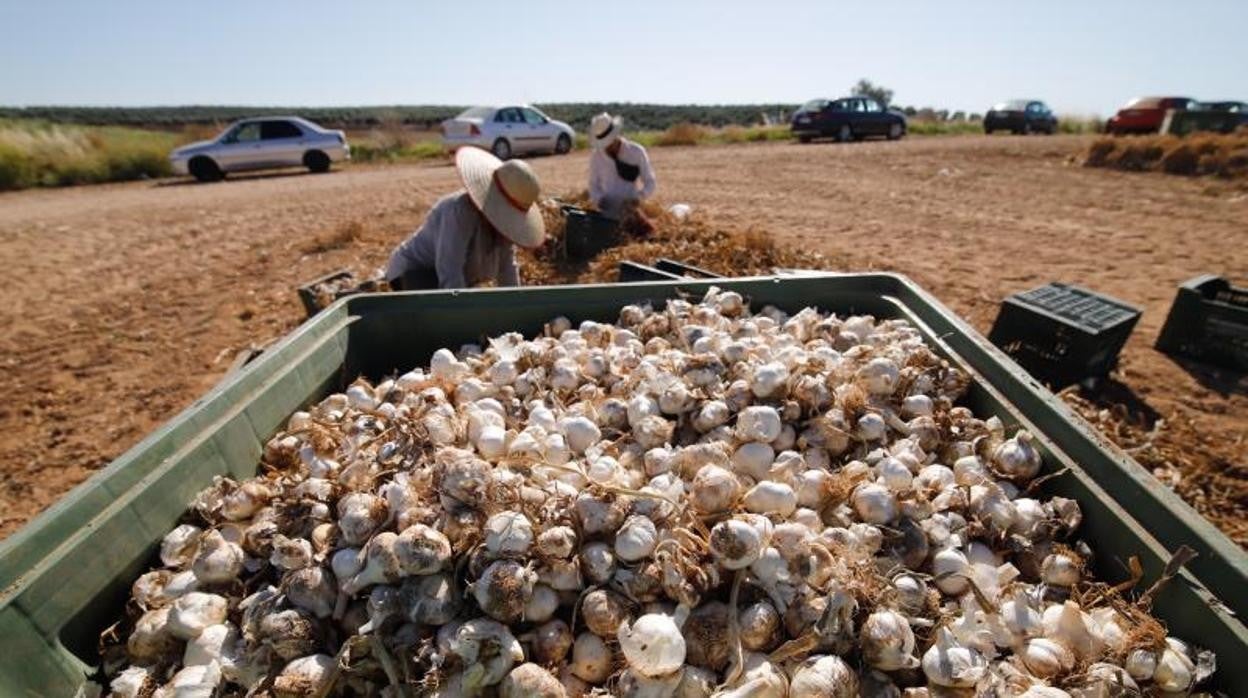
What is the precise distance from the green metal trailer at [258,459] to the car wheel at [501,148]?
580 inches

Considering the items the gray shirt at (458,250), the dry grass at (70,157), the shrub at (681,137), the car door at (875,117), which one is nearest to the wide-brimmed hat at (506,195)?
the gray shirt at (458,250)

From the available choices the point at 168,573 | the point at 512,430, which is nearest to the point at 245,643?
the point at 168,573

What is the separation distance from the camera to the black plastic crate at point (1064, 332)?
3.79m

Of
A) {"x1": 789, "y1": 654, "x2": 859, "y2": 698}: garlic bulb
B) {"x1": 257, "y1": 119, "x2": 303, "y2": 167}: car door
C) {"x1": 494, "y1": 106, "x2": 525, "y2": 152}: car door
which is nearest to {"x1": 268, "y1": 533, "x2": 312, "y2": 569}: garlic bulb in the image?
{"x1": 789, "y1": 654, "x2": 859, "y2": 698}: garlic bulb

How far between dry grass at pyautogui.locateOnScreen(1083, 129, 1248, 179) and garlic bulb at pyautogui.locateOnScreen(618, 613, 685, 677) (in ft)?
52.7

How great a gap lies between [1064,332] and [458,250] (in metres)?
3.83

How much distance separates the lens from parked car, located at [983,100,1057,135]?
2466 centimetres

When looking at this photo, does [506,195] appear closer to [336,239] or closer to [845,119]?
[336,239]

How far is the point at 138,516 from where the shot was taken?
1.64 metres

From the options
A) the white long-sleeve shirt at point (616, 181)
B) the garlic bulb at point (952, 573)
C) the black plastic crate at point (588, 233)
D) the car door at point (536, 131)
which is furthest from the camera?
the car door at point (536, 131)

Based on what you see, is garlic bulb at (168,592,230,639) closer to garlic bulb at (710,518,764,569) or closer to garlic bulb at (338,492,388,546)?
garlic bulb at (338,492,388,546)

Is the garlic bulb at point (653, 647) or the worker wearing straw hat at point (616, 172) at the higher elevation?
the worker wearing straw hat at point (616, 172)

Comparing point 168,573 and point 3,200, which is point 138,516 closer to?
point 168,573

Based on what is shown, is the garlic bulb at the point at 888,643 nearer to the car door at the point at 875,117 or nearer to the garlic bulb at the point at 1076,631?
the garlic bulb at the point at 1076,631
